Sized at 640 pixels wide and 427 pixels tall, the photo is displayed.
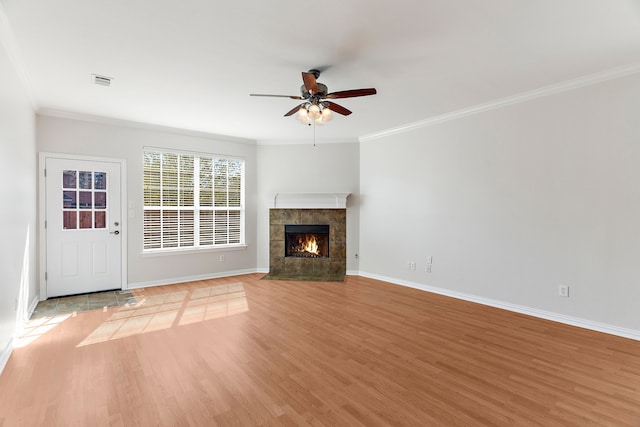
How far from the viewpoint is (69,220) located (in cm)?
451

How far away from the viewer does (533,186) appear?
12.3ft

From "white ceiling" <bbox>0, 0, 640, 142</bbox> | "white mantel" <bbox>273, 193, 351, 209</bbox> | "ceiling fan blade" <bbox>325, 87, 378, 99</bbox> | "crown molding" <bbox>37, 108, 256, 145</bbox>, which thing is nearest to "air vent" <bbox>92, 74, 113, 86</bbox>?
"white ceiling" <bbox>0, 0, 640, 142</bbox>

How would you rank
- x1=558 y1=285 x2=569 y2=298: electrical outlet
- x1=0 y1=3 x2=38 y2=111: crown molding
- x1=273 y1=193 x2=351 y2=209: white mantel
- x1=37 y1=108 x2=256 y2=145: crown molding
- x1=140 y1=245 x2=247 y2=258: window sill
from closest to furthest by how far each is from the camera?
x1=0 y1=3 x2=38 y2=111: crown molding
x1=558 y1=285 x2=569 y2=298: electrical outlet
x1=37 y1=108 x2=256 y2=145: crown molding
x1=140 y1=245 x2=247 y2=258: window sill
x1=273 y1=193 x2=351 y2=209: white mantel

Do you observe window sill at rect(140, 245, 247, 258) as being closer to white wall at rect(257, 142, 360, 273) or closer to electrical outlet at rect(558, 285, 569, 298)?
white wall at rect(257, 142, 360, 273)

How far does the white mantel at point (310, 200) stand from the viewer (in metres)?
5.89

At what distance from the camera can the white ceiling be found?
2.22 metres

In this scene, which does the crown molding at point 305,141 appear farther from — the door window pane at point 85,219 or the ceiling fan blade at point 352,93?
the door window pane at point 85,219

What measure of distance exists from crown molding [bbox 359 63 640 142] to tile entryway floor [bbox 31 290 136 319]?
4.92m

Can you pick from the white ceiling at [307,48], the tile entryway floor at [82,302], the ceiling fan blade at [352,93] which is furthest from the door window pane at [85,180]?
the ceiling fan blade at [352,93]

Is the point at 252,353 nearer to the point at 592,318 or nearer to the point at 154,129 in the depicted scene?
the point at 592,318

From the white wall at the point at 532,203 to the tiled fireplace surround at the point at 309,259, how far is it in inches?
40.3

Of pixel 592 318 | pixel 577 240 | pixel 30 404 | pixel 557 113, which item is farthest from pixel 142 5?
pixel 592 318

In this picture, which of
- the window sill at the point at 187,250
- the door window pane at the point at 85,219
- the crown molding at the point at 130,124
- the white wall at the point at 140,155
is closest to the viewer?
the crown molding at the point at 130,124

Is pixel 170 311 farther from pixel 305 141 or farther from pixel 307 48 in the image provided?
pixel 305 141
